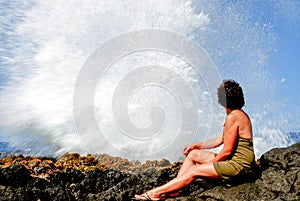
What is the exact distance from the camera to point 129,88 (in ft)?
53.6

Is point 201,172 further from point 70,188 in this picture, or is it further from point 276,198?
point 70,188

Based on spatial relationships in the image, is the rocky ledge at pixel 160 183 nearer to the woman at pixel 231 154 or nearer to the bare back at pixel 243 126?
the woman at pixel 231 154

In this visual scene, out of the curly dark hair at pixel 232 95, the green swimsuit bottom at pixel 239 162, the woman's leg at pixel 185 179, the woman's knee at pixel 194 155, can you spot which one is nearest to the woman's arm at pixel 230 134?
the green swimsuit bottom at pixel 239 162

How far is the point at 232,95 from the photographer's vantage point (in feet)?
18.6

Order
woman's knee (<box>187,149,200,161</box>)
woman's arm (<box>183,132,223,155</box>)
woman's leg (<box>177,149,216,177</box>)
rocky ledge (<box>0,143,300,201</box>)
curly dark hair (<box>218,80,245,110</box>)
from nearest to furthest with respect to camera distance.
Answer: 1. rocky ledge (<box>0,143,300,201</box>)
2. curly dark hair (<box>218,80,245,110</box>)
3. woman's leg (<box>177,149,216,177</box>)
4. woman's knee (<box>187,149,200,161</box>)
5. woman's arm (<box>183,132,223,155</box>)

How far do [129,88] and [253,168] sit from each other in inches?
449

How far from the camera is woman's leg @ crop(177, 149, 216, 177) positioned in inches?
246

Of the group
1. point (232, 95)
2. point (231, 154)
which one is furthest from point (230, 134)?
point (232, 95)

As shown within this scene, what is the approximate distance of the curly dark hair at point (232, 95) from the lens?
18.6ft

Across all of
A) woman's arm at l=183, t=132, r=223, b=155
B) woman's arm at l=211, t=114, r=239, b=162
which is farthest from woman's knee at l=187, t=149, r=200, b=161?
woman's arm at l=211, t=114, r=239, b=162

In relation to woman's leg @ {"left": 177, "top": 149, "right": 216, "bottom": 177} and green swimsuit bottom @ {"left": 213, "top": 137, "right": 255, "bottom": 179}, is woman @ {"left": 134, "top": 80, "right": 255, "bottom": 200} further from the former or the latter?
woman's leg @ {"left": 177, "top": 149, "right": 216, "bottom": 177}

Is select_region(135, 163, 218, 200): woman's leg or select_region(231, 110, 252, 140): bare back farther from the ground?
select_region(231, 110, 252, 140): bare back

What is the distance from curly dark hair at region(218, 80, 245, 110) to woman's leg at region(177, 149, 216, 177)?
129cm

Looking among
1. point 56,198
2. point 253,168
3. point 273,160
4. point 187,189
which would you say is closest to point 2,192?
point 56,198
